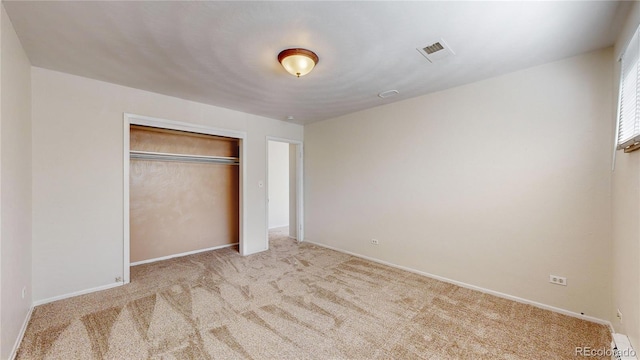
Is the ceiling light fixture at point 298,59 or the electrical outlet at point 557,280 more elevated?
the ceiling light fixture at point 298,59

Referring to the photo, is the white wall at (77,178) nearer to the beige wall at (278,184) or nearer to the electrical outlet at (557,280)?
the beige wall at (278,184)

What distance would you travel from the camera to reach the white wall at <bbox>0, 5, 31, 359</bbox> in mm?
1774

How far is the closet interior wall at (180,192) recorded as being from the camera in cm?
399

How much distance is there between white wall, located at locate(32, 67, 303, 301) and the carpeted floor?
1.13 ft

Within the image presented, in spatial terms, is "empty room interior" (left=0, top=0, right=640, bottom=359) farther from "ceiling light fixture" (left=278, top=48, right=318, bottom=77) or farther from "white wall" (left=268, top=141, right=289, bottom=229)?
"white wall" (left=268, top=141, right=289, bottom=229)

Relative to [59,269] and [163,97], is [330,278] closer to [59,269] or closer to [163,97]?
[59,269]

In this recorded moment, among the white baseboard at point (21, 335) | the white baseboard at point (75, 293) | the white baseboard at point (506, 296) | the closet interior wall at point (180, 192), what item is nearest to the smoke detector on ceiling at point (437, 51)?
the white baseboard at point (506, 296)

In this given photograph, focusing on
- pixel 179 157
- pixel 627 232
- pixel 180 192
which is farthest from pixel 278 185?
pixel 627 232

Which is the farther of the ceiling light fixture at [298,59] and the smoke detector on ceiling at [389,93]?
the smoke detector on ceiling at [389,93]

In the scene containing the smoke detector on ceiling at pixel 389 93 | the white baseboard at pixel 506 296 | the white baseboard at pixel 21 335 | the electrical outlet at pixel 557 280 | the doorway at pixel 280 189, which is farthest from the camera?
the doorway at pixel 280 189

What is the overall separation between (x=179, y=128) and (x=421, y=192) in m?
3.72

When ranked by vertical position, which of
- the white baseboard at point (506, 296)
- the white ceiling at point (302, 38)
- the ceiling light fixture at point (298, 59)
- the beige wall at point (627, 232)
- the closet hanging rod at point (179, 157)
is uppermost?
the white ceiling at point (302, 38)

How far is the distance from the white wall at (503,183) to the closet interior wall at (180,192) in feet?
8.87

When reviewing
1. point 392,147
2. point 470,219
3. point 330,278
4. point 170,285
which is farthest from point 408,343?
point 170,285
